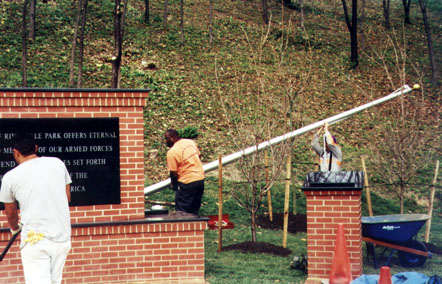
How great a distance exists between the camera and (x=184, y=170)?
9.86 m

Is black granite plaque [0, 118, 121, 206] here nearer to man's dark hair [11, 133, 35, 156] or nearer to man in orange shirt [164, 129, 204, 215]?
man in orange shirt [164, 129, 204, 215]

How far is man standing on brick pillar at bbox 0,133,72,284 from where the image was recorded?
5457 millimetres

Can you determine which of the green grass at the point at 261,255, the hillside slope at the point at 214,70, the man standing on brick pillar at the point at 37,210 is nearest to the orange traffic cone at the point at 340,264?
the green grass at the point at 261,255

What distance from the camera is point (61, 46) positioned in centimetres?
2392

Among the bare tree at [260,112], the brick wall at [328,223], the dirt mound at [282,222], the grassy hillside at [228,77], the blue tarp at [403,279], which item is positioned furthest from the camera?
the grassy hillside at [228,77]

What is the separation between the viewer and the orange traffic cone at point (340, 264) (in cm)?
765

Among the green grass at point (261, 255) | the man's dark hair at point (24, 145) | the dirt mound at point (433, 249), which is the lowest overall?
the dirt mound at point (433, 249)

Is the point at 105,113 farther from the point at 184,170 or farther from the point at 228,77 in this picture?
the point at 228,77

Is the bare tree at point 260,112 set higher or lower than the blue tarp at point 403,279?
higher

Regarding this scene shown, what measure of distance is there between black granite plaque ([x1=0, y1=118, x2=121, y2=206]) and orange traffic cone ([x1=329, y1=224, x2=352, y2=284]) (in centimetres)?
296

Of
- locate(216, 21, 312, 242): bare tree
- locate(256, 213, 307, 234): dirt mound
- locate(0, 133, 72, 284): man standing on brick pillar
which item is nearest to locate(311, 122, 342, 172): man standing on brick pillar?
locate(216, 21, 312, 242): bare tree

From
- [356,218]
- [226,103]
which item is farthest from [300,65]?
[356,218]

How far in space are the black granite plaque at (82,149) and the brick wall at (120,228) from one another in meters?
0.08

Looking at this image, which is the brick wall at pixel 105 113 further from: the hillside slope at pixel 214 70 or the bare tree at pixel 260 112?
the hillside slope at pixel 214 70
